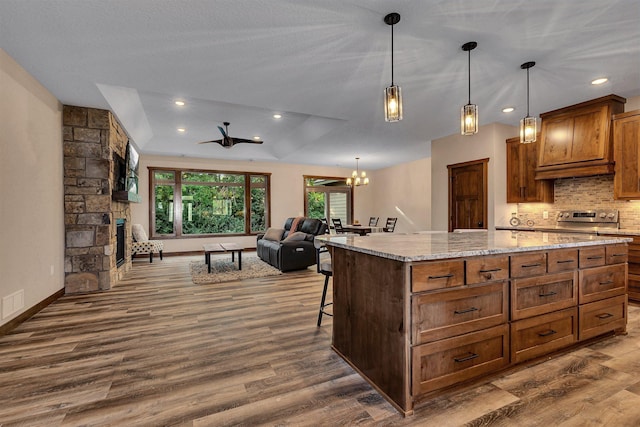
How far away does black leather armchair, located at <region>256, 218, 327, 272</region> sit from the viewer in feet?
18.6

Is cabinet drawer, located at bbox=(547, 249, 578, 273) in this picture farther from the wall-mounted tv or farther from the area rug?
the wall-mounted tv

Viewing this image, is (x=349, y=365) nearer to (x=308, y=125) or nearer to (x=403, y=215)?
(x=308, y=125)

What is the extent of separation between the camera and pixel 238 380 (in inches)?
80.6

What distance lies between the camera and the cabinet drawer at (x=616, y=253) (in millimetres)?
2559

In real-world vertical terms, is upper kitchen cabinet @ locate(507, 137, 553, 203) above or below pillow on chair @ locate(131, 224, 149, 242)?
above

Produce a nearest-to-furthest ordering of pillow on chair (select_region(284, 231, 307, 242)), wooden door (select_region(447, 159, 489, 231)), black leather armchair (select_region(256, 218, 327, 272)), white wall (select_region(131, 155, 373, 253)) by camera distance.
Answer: wooden door (select_region(447, 159, 489, 231)), black leather armchair (select_region(256, 218, 327, 272)), pillow on chair (select_region(284, 231, 307, 242)), white wall (select_region(131, 155, 373, 253))

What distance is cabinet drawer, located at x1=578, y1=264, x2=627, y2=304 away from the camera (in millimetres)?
2404

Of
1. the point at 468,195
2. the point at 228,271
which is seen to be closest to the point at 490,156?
the point at 468,195

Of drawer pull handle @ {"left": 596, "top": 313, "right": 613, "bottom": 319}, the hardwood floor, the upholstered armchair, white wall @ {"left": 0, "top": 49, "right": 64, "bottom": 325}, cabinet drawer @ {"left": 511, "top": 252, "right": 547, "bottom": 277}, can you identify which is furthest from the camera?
the upholstered armchair

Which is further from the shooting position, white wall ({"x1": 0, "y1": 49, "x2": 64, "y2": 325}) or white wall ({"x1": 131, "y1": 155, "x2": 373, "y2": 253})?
white wall ({"x1": 131, "y1": 155, "x2": 373, "y2": 253})

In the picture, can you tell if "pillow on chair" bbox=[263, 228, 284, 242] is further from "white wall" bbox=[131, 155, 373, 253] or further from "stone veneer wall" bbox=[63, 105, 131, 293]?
"stone veneer wall" bbox=[63, 105, 131, 293]

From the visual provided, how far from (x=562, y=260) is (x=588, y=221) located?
3.07 m

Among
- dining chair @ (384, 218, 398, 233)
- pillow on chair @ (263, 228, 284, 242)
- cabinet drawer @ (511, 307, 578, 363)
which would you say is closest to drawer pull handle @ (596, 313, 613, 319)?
cabinet drawer @ (511, 307, 578, 363)

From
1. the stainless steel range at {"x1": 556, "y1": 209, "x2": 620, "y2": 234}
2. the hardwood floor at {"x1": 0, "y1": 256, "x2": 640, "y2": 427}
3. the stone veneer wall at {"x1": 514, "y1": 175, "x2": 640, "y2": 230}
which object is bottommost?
the hardwood floor at {"x1": 0, "y1": 256, "x2": 640, "y2": 427}
